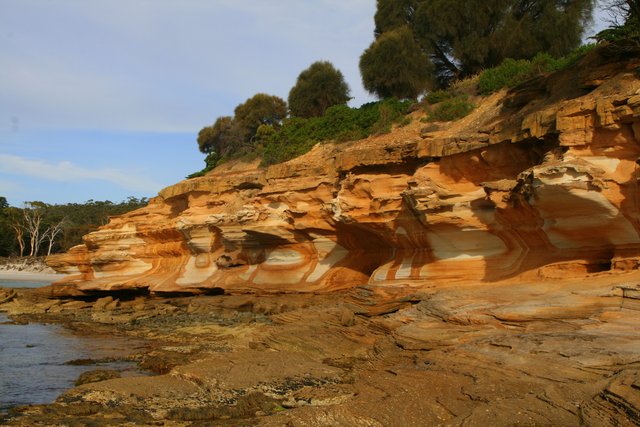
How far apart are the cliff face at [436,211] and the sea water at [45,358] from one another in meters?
5.16

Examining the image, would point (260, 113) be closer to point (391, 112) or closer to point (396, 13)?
point (396, 13)

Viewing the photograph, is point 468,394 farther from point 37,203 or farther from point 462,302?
point 37,203

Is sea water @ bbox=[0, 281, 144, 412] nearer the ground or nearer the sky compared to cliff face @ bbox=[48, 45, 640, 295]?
nearer the ground

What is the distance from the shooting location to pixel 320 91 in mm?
34312

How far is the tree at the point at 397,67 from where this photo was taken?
86.4 feet

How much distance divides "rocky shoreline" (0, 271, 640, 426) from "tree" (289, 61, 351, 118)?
23849mm

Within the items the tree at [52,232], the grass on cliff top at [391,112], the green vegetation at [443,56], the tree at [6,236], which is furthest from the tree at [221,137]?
the tree at [6,236]

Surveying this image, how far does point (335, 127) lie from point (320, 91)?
28.0ft

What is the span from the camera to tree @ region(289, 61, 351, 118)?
34281 millimetres

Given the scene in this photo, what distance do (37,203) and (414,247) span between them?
5163cm

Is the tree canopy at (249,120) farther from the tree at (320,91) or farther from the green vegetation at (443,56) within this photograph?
the green vegetation at (443,56)

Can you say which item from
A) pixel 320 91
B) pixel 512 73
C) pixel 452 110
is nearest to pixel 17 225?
pixel 320 91

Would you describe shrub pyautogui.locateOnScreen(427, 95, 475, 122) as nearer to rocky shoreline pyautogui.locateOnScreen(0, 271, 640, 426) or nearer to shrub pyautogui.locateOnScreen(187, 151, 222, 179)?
rocky shoreline pyautogui.locateOnScreen(0, 271, 640, 426)

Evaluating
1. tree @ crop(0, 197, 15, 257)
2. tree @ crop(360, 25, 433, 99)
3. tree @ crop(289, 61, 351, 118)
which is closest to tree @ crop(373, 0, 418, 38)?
tree @ crop(360, 25, 433, 99)
